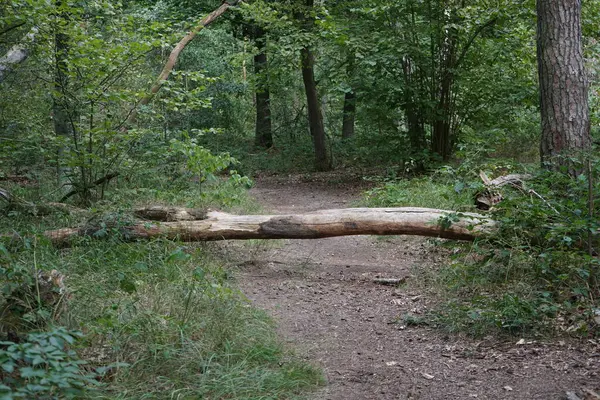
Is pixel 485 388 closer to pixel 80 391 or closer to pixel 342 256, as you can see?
pixel 80 391

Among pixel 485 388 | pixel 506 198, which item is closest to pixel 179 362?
pixel 485 388

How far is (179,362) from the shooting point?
3.93m

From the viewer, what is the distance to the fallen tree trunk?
6.93 meters

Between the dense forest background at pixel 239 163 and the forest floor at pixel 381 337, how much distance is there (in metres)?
0.31

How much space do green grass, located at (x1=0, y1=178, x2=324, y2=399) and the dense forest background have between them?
2cm

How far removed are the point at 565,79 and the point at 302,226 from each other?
3.40 m

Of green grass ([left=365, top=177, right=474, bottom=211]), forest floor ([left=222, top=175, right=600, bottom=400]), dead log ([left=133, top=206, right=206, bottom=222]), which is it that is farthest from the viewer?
green grass ([left=365, top=177, right=474, bottom=211])

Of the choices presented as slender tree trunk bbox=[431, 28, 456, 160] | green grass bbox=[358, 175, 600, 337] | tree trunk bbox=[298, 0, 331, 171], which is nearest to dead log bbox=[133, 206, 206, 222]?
green grass bbox=[358, 175, 600, 337]

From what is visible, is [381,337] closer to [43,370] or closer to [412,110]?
[43,370]

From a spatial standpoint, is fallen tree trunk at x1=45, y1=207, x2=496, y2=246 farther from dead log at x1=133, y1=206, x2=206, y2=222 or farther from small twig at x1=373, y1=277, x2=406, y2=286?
small twig at x1=373, y1=277, x2=406, y2=286

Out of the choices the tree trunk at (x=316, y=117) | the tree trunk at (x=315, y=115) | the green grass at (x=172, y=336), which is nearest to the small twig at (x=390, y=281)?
the green grass at (x=172, y=336)

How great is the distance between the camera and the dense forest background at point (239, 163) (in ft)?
13.1

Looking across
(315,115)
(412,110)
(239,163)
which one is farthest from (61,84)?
(315,115)

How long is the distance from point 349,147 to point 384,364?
43.1 ft
